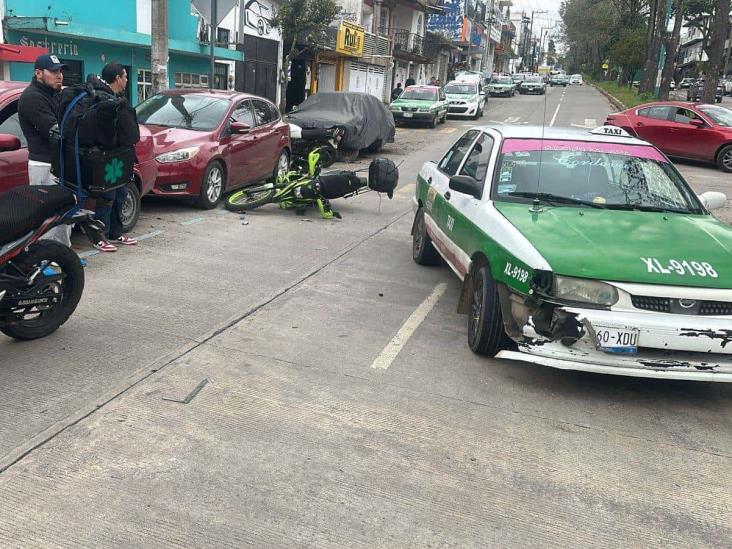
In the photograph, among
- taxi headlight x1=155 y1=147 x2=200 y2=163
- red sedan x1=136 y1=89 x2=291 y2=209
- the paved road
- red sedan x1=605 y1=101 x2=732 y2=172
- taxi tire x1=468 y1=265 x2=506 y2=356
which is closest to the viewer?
the paved road

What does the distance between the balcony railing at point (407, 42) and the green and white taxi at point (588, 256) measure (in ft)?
135

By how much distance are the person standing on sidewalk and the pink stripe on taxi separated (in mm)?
3294

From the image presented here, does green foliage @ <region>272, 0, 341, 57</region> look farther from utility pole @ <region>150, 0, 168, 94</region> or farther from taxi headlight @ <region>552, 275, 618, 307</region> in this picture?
taxi headlight @ <region>552, 275, 618, 307</region>

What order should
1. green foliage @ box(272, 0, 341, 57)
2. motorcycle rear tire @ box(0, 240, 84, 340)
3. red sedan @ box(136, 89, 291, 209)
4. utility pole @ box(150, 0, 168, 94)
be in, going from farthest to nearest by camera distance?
green foliage @ box(272, 0, 341, 57), utility pole @ box(150, 0, 168, 94), red sedan @ box(136, 89, 291, 209), motorcycle rear tire @ box(0, 240, 84, 340)

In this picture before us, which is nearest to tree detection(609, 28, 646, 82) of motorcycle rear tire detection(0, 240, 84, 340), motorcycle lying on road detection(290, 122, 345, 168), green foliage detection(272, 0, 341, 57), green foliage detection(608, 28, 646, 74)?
green foliage detection(608, 28, 646, 74)

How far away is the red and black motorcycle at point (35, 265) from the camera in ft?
14.8

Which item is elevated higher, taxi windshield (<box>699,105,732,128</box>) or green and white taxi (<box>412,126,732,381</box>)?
taxi windshield (<box>699,105,732,128</box>)

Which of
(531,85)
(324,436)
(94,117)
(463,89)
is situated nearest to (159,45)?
(94,117)

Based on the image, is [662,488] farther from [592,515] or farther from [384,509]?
[384,509]

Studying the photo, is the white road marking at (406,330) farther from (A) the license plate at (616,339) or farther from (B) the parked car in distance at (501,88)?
(B) the parked car in distance at (501,88)

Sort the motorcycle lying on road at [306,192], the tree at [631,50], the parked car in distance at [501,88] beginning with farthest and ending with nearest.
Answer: the tree at [631,50]
the parked car in distance at [501,88]
the motorcycle lying on road at [306,192]

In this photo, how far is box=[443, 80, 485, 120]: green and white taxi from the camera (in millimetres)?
31750

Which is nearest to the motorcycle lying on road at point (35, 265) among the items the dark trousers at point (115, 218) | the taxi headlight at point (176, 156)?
the dark trousers at point (115, 218)

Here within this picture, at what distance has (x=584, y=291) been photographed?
4344 mm
